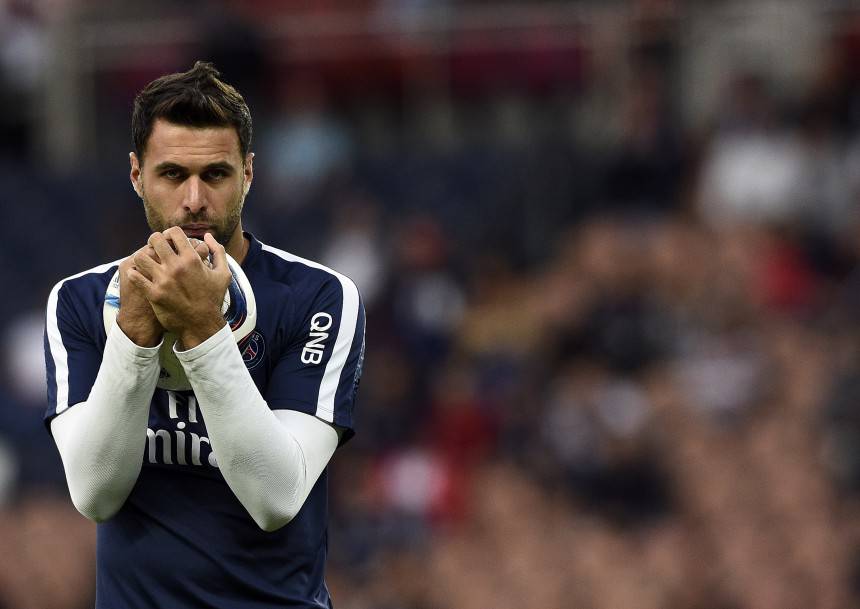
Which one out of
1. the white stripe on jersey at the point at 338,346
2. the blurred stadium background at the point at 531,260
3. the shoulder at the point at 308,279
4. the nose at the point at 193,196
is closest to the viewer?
the nose at the point at 193,196

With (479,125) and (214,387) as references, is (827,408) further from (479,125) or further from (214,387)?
(214,387)

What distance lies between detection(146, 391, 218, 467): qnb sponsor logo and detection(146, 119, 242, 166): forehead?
49 cm

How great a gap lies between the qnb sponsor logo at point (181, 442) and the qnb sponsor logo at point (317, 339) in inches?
10.1

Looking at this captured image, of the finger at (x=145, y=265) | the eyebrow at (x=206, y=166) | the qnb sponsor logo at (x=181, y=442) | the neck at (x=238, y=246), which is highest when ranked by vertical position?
the eyebrow at (x=206, y=166)

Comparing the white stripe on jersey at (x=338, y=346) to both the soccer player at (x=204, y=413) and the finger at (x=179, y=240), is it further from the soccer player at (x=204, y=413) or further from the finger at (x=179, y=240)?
the finger at (x=179, y=240)

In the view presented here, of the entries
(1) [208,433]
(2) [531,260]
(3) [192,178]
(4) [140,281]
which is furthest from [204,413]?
(2) [531,260]

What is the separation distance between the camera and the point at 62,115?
12.6m

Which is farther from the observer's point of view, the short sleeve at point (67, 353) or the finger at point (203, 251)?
the short sleeve at point (67, 353)

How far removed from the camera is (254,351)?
3293 mm

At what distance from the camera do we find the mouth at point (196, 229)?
3.21 m

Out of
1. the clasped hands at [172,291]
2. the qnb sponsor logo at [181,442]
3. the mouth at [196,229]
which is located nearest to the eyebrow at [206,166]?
the mouth at [196,229]

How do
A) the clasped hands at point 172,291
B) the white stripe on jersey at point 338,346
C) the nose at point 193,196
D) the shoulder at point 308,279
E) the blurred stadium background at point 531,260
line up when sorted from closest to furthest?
the clasped hands at point 172,291 → the nose at point 193,196 → the white stripe on jersey at point 338,346 → the shoulder at point 308,279 → the blurred stadium background at point 531,260

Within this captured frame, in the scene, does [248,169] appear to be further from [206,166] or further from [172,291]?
[172,291]

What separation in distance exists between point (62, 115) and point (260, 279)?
31.7 ft
